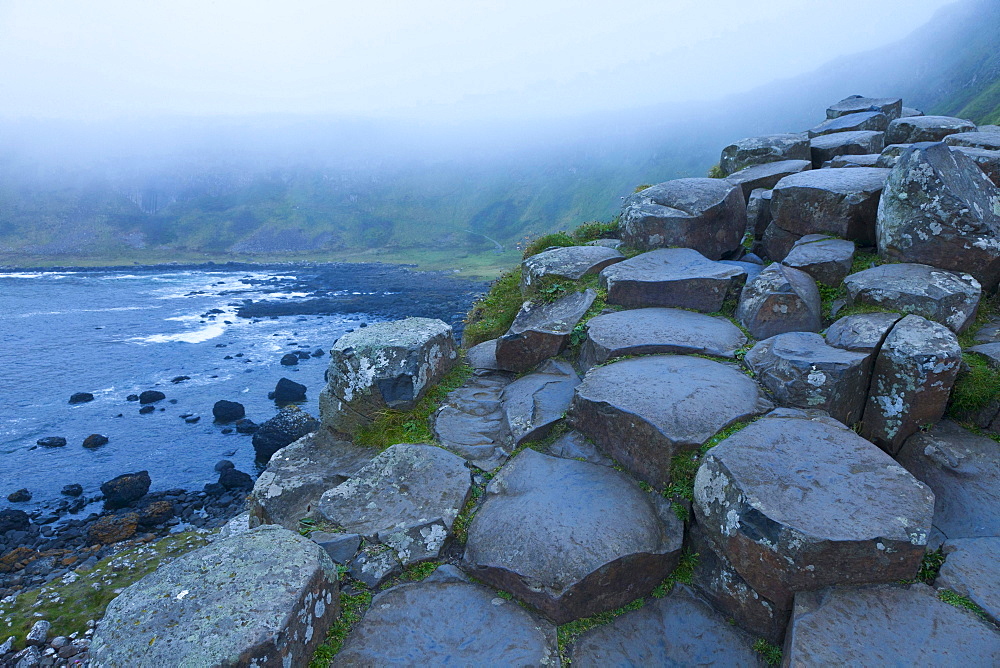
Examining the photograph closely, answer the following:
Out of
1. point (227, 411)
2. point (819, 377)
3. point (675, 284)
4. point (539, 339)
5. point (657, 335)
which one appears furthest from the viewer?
point (227, 411)

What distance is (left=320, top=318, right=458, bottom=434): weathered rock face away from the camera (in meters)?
6.88

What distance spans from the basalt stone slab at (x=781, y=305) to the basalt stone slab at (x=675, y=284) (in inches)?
19.1

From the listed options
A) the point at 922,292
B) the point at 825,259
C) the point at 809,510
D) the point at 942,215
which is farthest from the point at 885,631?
the point at 942,215

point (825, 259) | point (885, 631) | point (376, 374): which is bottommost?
point (885, 631)

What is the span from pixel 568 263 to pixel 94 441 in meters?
26.0

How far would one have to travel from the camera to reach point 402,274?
8231cm

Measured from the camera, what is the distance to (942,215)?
22.5ft

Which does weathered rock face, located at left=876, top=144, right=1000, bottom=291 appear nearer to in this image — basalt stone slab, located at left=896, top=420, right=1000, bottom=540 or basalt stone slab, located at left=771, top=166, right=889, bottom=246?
basalt stone slab, located at left=771, top=166, right=889, bottom=246

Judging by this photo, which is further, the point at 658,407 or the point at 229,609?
the point at 658,407

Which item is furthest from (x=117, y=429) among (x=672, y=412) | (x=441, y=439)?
(x=672, y=412)

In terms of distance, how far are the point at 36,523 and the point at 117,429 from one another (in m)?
8.27

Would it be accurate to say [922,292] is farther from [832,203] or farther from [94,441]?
[94,441]

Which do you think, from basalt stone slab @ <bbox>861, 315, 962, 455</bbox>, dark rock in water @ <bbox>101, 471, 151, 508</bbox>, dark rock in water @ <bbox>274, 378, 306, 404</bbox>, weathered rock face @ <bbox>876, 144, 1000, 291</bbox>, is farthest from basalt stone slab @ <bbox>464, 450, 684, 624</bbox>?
dark rock in water @ <bbox>274, 378, 306, 404</bbox>

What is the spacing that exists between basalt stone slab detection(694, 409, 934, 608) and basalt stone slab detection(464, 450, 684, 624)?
51 cm
